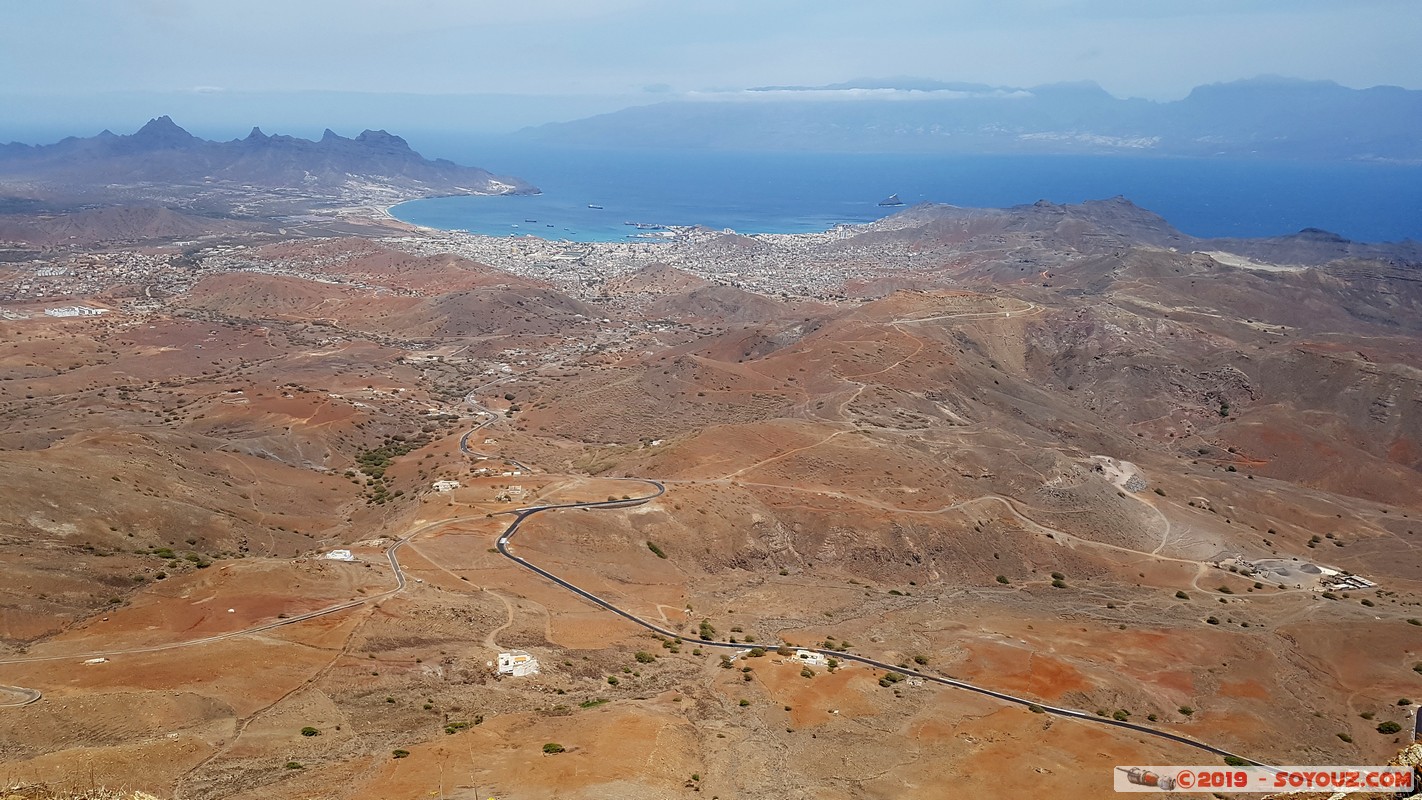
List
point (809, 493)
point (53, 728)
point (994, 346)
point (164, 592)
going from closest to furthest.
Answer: point (53, 728), point (164, 592), point (809, 493), point (994, 346)

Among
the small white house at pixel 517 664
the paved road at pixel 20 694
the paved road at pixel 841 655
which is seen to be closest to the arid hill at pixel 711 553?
the paved road at pixel 20 694

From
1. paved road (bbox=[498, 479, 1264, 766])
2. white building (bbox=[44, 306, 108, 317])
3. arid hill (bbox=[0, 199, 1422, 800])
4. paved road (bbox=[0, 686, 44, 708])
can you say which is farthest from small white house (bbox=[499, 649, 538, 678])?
white building (bbox=[44, 306, 108, 317])

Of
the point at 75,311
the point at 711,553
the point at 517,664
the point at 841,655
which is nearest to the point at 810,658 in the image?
the point at 841,655

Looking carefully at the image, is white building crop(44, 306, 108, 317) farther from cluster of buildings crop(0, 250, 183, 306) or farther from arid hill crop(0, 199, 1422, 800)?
cluster of buildings crop(0, 250, 183, 306)

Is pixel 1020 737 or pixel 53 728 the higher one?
pixel 53 728

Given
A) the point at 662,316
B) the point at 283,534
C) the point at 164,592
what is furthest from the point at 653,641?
the point at 662,316

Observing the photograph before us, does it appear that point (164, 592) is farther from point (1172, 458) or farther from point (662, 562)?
point (1172, 458)

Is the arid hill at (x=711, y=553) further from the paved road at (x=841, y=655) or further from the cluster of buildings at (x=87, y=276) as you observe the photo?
the cluster of buildings at (x=87, y=276)
